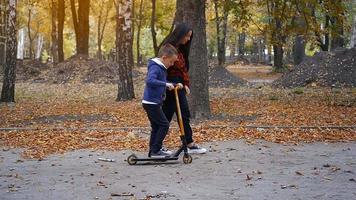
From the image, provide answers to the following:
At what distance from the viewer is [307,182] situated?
21.7ft

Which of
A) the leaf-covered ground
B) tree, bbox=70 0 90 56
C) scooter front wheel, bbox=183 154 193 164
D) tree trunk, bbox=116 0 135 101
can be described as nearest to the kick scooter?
scooter front wheel, bbox=183 154 193 164

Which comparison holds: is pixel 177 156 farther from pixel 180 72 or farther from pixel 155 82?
pixel 180 72

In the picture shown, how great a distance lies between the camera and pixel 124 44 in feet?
58.4

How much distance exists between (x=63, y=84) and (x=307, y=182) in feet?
81.1

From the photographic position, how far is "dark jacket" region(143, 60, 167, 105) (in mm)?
7585

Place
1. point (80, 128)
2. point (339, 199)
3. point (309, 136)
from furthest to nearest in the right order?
point (80, 128), point (309, 136), point (339, 199)

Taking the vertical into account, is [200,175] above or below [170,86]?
below

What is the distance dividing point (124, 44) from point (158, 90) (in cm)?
1037

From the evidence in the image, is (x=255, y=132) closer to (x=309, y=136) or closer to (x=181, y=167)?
(x=309, y=136)

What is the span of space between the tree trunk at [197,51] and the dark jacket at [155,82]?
4.60 m

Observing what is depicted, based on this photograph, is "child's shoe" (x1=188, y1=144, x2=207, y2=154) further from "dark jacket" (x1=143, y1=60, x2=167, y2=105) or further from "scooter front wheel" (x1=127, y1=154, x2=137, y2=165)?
"dark jacket" (x1=143, y1=60, x2=167, y2=105)

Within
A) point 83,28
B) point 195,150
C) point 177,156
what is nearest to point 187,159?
point 177,156

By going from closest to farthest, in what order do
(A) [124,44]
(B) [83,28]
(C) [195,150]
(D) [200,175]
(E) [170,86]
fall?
(D) [200,175] → (E) [170,86] → (C) [195,150] → (A) [124,44] → (B) [83,28]

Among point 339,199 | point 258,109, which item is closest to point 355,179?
point 339,199
